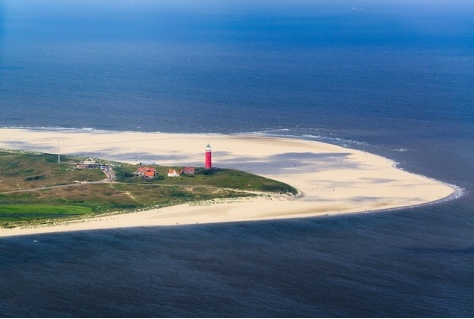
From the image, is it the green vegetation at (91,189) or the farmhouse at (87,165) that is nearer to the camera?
the green vegetation at (91,189)

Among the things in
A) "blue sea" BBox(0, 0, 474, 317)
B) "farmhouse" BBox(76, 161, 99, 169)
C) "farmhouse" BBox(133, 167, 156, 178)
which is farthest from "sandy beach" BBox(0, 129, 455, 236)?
"farmhouse" BBox(133, 167, 156, 178)

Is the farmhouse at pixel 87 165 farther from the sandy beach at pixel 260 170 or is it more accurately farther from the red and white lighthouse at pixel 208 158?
the red and white lighthouse at pixel 208 158

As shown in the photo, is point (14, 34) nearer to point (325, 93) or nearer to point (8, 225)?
point (325, 93)

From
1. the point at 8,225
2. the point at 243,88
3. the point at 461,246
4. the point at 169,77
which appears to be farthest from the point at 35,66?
the point at 461,246

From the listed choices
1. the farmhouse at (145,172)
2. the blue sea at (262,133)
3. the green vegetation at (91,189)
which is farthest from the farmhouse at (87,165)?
the blue sea at (262,133)

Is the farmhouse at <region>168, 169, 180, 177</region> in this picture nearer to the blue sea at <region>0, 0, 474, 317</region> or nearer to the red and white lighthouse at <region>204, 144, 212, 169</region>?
the red and white lighthouse at <region>204, 144, 212, 169</region>
